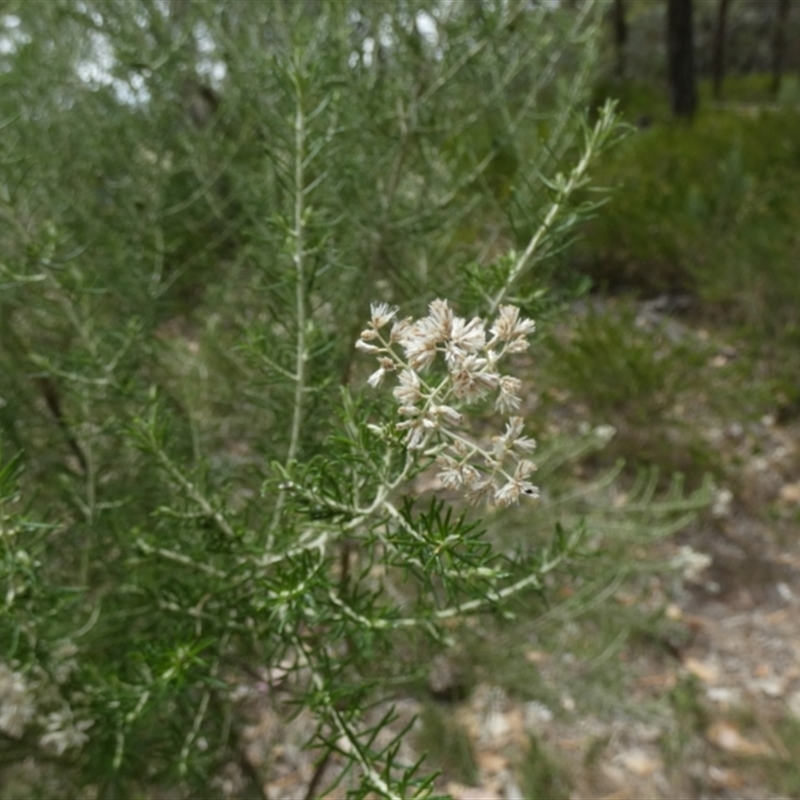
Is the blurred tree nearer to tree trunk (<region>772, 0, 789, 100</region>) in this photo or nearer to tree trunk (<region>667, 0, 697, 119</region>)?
tree trunk (<region>772, 0, 789, 100</region>)

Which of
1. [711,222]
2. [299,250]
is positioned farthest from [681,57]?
[299,250]

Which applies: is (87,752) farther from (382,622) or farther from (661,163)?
(661,163)

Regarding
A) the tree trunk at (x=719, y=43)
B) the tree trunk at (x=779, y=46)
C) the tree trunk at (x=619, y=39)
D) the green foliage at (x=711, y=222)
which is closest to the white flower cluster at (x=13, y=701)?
the green foliage at (x=711, y=222)

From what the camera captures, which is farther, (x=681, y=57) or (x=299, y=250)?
(x=681, y=57)

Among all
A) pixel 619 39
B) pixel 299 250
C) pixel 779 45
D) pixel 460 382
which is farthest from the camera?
pixel 779 45

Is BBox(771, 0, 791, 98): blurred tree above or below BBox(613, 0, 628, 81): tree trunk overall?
below

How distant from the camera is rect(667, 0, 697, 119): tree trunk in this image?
14.4 ft

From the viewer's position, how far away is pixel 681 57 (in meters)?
4.78

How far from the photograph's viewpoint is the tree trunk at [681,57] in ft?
14.4

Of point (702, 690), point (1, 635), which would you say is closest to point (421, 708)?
point (702, 690)

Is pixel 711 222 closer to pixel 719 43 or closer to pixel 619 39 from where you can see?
pixel 619 39

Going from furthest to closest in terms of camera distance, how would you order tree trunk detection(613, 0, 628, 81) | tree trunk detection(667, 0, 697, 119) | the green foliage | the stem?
tree trunk detection(613, 0, 628, 81) < tree trunk detection(667, 0, 697, 119) < the green foliage < the stem

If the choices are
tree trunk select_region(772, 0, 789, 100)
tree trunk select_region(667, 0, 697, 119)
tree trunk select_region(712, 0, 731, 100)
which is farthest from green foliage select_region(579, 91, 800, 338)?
tree trunk select_region(772, 0, 789, 100)

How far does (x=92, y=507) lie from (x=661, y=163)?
4037 mm
